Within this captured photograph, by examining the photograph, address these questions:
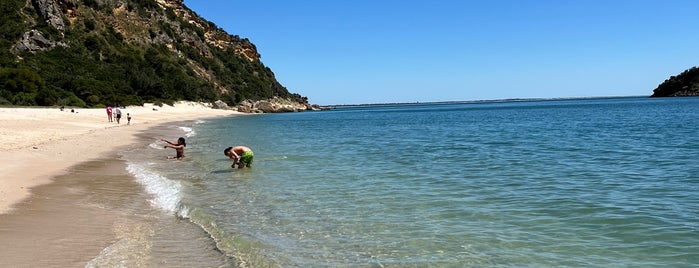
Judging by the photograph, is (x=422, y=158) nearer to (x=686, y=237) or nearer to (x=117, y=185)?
(x=117, y=185)

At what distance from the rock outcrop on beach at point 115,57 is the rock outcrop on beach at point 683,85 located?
Answer: 455 feet

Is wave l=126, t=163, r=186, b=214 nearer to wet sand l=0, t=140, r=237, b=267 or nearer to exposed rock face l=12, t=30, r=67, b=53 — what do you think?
wet sand l=0, t=140, r=237, b=267

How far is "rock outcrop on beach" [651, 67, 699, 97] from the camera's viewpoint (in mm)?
166875

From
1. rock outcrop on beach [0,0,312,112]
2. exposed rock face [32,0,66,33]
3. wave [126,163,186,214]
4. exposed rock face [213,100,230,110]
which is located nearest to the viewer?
wave [126,163,186,214]

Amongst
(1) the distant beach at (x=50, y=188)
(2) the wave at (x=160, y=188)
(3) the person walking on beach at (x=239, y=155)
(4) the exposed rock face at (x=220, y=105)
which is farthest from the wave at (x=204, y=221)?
(4) the exposed rock face at (x=220, y=105)

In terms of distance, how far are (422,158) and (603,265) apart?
12057 mm

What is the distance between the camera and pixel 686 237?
652 cm

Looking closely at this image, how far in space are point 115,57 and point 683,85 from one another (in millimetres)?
177849

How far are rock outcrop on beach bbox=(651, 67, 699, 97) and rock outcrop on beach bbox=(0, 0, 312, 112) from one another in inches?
5464

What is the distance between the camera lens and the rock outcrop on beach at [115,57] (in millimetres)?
54875

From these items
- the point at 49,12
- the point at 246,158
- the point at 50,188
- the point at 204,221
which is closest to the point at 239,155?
the point at 246,158

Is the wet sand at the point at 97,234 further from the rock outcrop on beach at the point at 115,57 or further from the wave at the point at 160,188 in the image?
the rock outcrop on beach at the point at 115,57

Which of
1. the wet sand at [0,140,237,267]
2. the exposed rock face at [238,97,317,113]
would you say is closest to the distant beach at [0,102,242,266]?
the wet sand at [0,140,237,267]

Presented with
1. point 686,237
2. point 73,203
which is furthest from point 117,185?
point 686,237
